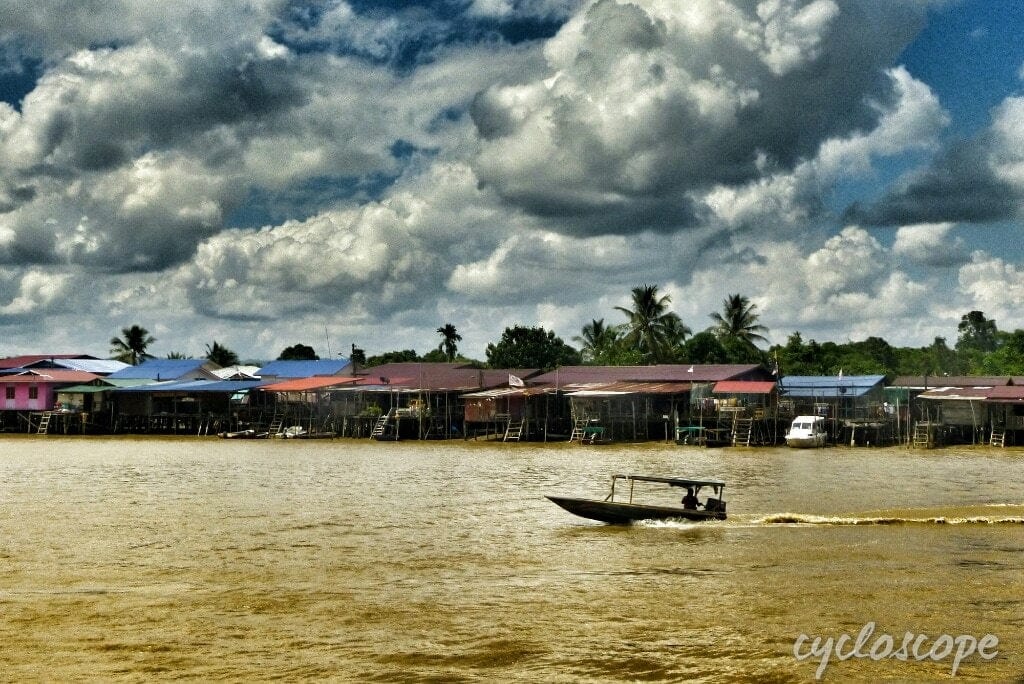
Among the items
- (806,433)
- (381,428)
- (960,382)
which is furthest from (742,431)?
(381,428)

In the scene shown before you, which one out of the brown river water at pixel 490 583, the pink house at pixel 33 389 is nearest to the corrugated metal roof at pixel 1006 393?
the brown river water at pixel 490 583

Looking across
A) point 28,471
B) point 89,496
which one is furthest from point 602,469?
point 28,471

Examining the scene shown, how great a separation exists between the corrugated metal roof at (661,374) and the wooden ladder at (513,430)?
3444 millimetres

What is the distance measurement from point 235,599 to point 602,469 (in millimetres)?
24080

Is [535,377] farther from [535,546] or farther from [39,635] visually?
[39,635]

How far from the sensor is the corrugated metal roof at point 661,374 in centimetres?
5778

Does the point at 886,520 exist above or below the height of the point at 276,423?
below

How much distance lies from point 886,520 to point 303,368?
59319 millimetres

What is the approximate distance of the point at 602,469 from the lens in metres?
37.4

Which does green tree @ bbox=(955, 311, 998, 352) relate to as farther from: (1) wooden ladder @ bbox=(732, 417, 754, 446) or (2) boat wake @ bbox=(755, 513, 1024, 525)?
(2) boat wake @ bbox=(755, 513, 1024, 525)

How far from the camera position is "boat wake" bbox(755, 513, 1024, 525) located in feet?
70.0

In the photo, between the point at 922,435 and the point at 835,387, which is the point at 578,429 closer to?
the point at 835,387

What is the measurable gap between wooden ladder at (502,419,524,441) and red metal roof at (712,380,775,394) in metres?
11.2

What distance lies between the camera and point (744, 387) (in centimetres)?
5366
